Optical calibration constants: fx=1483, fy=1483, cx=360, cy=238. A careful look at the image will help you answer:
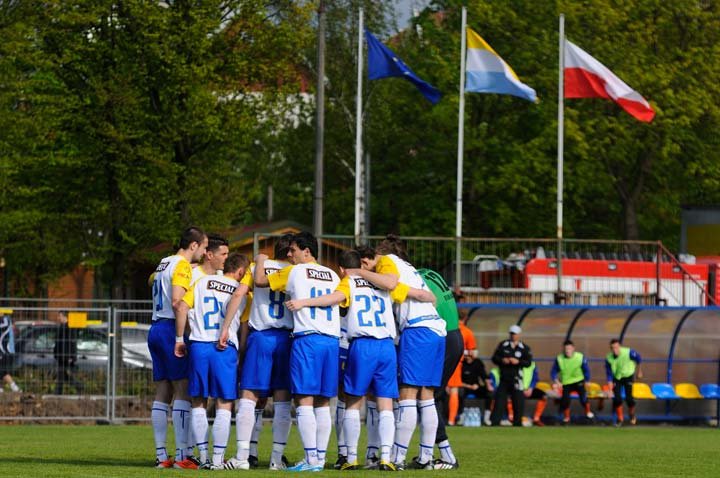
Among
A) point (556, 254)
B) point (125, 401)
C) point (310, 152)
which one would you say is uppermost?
point (310, 152)

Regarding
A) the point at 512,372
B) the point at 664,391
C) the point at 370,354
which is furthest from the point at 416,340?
the point at 664,391

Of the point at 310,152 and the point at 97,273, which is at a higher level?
the point at 310,152

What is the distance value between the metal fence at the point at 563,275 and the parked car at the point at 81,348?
465cm

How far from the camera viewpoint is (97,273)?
47.2 metres

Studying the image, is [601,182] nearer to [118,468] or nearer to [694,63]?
[694,63]

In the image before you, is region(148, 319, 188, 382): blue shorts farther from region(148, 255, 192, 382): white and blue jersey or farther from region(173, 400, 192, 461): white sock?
region(173, 400, 192, 461): white sock

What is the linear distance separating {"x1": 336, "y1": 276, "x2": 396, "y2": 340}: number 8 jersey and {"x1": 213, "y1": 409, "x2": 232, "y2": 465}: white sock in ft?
4.25

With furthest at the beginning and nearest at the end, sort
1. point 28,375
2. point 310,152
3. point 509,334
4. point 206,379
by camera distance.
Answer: point 310,152, point 509,334, point 28,375, point 206,379

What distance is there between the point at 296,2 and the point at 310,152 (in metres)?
19.2

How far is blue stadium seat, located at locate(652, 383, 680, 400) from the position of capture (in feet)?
94.6

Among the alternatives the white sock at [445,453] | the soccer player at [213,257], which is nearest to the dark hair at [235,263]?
the soccer player at [213,257]

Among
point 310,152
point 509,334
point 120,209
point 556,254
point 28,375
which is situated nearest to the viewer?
point 28,375

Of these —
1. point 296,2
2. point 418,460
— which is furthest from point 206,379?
point 296,2

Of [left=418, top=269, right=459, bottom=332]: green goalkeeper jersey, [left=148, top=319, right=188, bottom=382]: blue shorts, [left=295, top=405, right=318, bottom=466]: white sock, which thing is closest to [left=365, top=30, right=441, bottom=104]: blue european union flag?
[left=418, top=269, right=459, bottom=332]: green goalkeeper jersey
